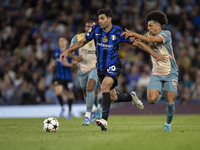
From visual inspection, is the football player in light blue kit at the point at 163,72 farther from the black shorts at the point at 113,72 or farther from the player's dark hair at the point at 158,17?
the black shorts at the point at 113,72

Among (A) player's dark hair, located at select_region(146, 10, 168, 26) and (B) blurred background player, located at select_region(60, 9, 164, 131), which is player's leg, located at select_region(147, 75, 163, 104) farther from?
(A) player's dark hair, located at select_region(146, 10, 168, 26)

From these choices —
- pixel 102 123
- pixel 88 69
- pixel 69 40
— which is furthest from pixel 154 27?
pixel 69 40

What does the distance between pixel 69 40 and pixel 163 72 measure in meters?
10.5

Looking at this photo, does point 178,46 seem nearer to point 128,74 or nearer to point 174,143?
point 128,74

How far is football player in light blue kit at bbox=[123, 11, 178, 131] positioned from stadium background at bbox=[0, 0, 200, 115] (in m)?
7.50

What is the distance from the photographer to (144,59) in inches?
685

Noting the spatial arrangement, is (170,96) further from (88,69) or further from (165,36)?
(88,69)

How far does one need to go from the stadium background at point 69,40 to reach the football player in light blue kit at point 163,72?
24.6ft

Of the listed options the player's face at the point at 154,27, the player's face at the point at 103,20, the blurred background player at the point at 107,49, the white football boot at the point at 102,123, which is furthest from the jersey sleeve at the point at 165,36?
the white football boot at the point at 102,123

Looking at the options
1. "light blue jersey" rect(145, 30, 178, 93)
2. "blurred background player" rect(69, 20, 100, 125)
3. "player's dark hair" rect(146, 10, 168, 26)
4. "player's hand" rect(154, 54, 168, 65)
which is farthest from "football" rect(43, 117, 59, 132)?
"player's dark hair" rect(146, 10, 168, 26)

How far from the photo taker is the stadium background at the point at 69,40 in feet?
52.4

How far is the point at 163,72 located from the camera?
7730 millimetres

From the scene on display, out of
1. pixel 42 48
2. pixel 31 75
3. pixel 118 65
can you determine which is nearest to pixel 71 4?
pixel 42 48

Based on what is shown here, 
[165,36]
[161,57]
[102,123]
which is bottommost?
[102,123]
